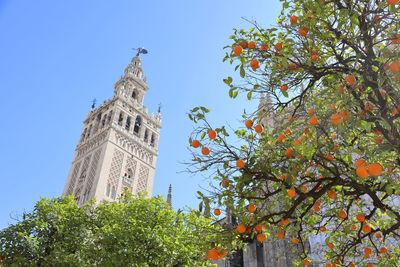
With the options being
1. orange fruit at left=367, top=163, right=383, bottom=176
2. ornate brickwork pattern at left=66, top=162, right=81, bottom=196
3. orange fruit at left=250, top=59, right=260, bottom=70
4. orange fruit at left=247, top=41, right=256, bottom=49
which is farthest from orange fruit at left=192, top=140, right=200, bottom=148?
ornate brickwork pattern at left=66, top=162, right=81, bottom=196

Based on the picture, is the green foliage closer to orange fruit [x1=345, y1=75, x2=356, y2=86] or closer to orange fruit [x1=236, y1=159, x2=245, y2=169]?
orange fruit [x1=236, y1=159, x2=245, y2=169]

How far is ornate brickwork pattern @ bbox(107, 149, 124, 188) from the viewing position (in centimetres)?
3781

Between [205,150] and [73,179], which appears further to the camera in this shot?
[73,179]

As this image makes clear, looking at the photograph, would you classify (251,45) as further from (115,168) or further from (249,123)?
(115,168)

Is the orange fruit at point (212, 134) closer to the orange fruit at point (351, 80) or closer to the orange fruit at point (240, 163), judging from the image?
the orange fruit at point (240, 163)

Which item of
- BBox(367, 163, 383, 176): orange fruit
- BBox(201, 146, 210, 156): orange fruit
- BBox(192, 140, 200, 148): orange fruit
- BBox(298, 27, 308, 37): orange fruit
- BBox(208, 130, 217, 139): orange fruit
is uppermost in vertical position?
BBox(298, 27, 308, 37): orange fruit

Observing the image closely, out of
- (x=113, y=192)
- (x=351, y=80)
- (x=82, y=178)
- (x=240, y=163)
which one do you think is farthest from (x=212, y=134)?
(x=82, y=178)

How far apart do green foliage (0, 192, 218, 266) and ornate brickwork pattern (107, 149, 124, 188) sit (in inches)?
968

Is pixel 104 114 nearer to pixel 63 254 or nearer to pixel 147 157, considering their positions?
pixel 147 157

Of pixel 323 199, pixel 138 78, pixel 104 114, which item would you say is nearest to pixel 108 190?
pixel 104 114

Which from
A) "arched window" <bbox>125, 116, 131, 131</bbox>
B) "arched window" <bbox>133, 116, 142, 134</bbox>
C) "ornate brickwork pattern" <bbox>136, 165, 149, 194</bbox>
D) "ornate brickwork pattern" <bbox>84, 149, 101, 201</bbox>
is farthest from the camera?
"arched window" <bbox>133, 116, 142, 134</bbox>

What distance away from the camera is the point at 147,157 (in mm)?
44406

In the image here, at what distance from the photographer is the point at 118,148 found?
133ft

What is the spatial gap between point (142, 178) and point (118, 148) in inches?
209
